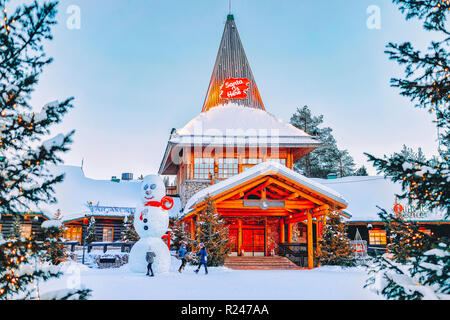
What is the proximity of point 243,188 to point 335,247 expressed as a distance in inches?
191

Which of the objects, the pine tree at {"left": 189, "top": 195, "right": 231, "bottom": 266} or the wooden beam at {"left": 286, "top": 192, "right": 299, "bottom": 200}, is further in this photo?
the wooden beam at {"left": 286, "top": 192, "right": 299, "bottom": 200}

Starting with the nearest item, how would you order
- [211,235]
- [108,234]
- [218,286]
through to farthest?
[218,286]
[211,235]
[108,234]

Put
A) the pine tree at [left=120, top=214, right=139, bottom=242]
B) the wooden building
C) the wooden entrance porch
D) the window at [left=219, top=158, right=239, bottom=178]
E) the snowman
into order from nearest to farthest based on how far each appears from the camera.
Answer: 1. the snowman
2. the wooden entrance porch
3. the wooden building
4. the window at [left=219, top=158, right=239, bottom=178]
5. the pine tree at [left=120, top=214, right=139, bottom=242]

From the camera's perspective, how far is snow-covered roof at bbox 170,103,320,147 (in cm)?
2228

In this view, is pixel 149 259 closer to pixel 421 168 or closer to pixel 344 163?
pixel 421 168

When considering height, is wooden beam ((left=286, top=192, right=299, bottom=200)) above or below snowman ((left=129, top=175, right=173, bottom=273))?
above

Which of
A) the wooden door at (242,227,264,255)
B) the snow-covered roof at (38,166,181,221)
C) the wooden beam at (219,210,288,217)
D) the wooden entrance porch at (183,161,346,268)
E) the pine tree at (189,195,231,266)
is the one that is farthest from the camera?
the snow-covered roof at (38,166,181,221)

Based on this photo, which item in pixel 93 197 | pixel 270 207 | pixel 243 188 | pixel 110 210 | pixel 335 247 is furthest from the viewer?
pixel 93 197

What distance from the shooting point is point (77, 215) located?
25.2 m

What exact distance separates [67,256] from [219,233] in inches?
357

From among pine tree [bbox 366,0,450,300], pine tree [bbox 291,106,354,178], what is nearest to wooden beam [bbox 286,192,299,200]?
pine tree [bbox 366,0,450,300]

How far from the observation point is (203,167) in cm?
2262

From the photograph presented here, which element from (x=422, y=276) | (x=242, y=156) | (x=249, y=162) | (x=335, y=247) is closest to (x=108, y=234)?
(x=242, y=156)

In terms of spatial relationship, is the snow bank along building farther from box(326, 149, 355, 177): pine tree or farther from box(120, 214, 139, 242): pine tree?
box(326, 149, 355, 177): pine tree
